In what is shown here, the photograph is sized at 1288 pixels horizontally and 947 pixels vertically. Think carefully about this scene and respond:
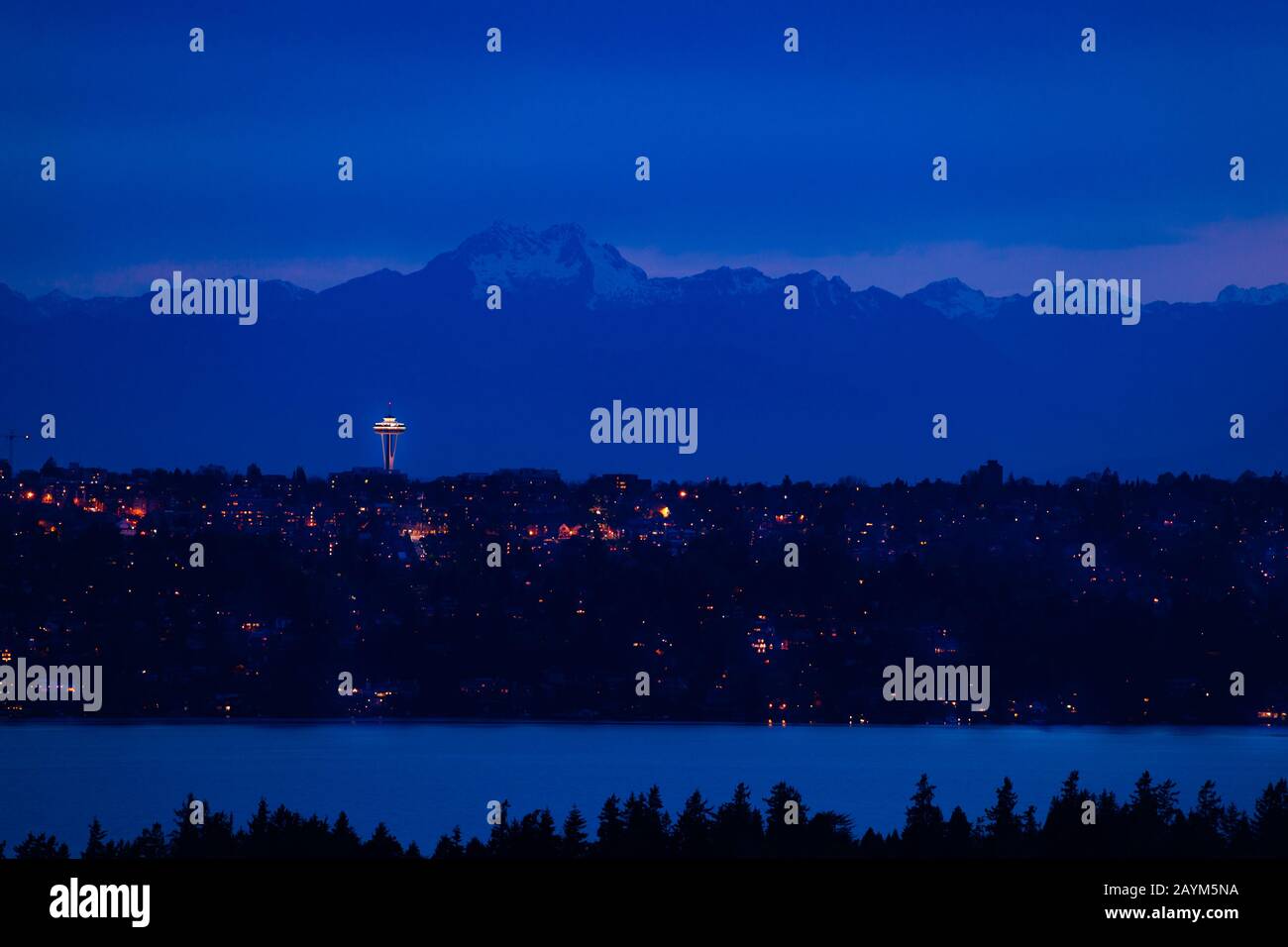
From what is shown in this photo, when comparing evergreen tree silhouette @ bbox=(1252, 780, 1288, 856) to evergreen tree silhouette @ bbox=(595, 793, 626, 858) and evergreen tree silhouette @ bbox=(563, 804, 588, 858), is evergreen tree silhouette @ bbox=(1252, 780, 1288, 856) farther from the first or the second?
evergreen tree silhouette @ bbox=(563, 804, 588, 858)

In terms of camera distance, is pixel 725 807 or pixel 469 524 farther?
pixel 469 524

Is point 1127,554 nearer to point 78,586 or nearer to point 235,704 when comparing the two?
point 235,704

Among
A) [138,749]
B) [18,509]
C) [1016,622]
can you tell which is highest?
[18,509]

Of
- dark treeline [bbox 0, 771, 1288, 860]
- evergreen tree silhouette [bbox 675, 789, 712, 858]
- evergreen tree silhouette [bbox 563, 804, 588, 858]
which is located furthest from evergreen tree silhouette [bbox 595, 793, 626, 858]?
evergreen tree silhouette [bbox 675, 789, 712, 858]

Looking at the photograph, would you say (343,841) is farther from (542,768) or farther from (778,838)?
(542,768)

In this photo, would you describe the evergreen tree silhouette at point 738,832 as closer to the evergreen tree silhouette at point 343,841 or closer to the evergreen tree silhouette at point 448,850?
the evergreen tree silhouette at point 448,850

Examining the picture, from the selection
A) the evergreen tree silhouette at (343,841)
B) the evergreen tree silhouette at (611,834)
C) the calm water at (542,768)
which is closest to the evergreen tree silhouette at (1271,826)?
the evergreen tree silhouette at (611,834)

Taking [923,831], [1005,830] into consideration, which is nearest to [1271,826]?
[1005,830]
